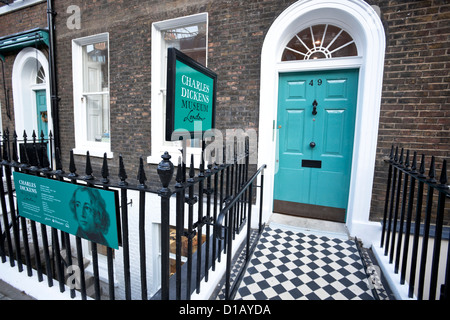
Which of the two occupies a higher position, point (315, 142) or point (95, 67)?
point (95, 67)

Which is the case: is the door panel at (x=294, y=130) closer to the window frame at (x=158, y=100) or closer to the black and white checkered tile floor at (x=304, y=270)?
the black and white checkered tile floor at (x=304, y=270)

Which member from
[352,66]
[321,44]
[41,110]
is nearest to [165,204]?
[352,66]

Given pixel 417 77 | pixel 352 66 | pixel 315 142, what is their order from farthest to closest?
pixel 315 142 < pixel 352 66 < pixel 417 77

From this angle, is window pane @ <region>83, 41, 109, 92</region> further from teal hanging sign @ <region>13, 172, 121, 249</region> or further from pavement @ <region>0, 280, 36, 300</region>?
pavement @ <region>0, 280, 36, 300</region>

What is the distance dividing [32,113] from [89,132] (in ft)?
8.65

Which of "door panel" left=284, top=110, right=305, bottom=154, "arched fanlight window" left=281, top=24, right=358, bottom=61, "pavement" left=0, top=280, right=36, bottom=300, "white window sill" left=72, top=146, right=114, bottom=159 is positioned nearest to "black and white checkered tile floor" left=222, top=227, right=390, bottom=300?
"door panel" left=284, top=110, right=305, bottom=154

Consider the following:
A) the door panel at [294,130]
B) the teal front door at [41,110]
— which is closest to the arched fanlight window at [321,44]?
the door panel at [294,130]

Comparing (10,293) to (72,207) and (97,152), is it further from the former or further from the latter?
(97,152)

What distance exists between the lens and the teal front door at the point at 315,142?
139 inches

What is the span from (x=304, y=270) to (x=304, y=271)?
0.06 feet

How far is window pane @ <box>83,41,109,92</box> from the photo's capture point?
17.4 ft

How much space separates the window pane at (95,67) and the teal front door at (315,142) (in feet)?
13.2

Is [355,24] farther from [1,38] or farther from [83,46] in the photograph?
[1,38]

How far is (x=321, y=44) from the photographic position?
3.57 metres
